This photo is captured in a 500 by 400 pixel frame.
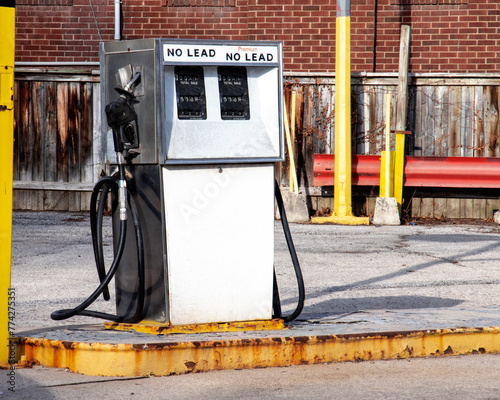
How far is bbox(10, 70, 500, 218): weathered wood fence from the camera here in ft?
40.8

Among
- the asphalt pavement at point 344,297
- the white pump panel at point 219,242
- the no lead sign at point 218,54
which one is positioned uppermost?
the no lead sign at point 218,54

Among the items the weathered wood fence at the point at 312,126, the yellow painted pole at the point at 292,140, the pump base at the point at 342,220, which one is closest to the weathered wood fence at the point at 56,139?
the weathered wood fence at the point at 312,126

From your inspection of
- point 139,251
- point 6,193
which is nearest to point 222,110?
point 139,251

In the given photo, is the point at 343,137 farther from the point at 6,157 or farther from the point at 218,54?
the point at 6,157

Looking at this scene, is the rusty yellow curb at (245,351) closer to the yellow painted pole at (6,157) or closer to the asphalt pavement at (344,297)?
the asphalt pavement at (344,297)

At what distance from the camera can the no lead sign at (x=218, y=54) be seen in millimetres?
4250

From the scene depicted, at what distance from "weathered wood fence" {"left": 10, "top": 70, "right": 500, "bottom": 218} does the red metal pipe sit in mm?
318

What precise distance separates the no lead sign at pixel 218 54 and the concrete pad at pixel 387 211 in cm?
753

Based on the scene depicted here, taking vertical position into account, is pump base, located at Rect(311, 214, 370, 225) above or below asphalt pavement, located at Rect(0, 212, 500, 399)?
above

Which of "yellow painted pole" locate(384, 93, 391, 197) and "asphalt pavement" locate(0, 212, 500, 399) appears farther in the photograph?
"yellow painted pole" locate(384, 93, 391, 197)

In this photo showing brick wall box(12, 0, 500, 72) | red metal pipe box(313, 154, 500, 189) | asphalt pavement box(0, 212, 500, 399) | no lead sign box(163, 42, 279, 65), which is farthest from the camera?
brick wall box(12, 0, 500, 72)

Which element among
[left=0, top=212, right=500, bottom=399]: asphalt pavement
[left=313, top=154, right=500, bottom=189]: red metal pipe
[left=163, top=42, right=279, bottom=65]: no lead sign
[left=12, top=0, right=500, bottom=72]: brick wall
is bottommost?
[left=0, top=212, right=500, bottom=399]: asphalt pavement

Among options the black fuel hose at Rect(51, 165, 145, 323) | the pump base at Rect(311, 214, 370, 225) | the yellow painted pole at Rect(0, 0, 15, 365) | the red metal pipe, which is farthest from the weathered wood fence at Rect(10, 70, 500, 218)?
the yellow painted pole at Rect(0, 0, 15, 365)

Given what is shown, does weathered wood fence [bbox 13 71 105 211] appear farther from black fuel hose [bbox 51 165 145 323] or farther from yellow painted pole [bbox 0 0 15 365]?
yellow painted pole [bbox 0 0 15 365]
